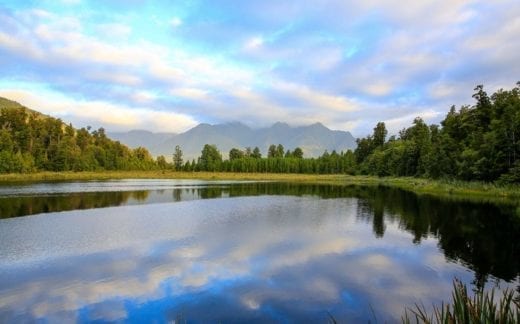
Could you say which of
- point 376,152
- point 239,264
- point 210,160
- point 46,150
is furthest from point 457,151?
point 46,150

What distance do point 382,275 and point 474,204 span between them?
34.0 m

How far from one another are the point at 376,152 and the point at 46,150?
419ft

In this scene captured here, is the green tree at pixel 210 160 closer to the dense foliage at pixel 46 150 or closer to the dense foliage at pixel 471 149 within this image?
the dense foliage at pixel 46 150

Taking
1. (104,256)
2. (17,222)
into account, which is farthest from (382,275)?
(17,222)

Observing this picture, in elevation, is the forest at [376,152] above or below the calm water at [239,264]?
above

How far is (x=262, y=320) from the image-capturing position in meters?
12.4

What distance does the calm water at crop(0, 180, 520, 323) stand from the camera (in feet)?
43.9

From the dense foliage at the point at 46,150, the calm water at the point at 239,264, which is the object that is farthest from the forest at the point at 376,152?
the calm water at the point at 239,264

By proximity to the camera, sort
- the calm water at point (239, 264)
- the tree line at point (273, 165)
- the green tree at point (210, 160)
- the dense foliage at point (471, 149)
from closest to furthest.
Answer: the calm water at point (239, 264) < the dense foliage at point (471, 149) < the tree line at point (273, 165) < the green tree at point (210, 160)

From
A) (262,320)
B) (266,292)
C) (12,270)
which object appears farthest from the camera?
(12,270)

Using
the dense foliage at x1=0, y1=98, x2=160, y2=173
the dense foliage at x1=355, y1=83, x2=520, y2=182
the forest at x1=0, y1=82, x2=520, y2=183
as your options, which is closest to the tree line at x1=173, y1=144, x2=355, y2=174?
the forest at x1=0, y1=82, x2=520, y2=183

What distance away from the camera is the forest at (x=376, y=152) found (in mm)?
59538

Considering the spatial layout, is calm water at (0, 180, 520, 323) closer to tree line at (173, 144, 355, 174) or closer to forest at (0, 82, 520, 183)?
forest at (0, 82, 520, 183)

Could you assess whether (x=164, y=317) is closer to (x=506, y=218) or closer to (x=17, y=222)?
(x=17, y=222)
